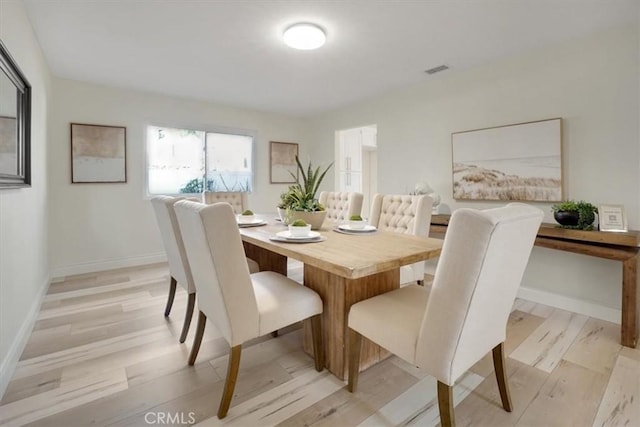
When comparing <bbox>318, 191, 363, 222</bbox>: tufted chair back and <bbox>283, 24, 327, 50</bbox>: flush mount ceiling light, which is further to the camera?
<bbox>318, 191, 363, 222</bbox>: tufted chair back

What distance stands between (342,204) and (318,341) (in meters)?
1.64

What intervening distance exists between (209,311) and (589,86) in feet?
10.8

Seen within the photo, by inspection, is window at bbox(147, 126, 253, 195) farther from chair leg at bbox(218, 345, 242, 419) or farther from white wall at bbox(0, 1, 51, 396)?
chair leg at bbox(218, 345, 242, 419)

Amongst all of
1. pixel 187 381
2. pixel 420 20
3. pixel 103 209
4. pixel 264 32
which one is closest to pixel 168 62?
pixel 264 32

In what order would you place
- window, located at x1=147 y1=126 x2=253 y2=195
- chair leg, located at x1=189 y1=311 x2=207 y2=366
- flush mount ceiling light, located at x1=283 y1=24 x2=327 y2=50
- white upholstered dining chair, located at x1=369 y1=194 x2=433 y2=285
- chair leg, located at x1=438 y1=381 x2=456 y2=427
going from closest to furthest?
chair leg, located at x1=438 y1=381 x2=456 y2=427 → chair leg, located at x1=189 y1=311 x2=207 y2=366 → flush mount ceiling light, located at x1=283 y1=24 x2=327 y2=50 → white upholstered dining chair, located at x1=369 y1=194 x2=433 y2=285 → window, located at x1=147 y1=126 x2=253 y2=195

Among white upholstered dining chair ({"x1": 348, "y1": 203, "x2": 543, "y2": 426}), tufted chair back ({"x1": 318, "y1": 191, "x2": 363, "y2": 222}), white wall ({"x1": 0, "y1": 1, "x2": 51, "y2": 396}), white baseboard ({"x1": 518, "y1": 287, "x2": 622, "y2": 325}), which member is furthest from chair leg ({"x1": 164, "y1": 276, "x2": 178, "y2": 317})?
white baseboard ({"x1": 518, "y1": 287, "x2": 622, "y2": 325})

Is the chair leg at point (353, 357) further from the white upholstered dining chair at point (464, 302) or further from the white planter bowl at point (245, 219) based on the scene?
the white planter bowl at point (245, 219)

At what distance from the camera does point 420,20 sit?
89.4 inches

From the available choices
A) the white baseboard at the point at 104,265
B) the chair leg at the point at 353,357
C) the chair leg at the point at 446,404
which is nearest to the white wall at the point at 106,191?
the white baseboard at the point at 104,265

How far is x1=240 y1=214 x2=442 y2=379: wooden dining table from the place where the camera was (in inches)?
52.6

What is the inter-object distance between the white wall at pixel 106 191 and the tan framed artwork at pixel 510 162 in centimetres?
345

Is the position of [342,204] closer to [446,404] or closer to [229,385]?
[229,385]

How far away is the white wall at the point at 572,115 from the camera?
237 centimetres

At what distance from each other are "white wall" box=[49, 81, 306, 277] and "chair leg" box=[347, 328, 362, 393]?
3.57 m
